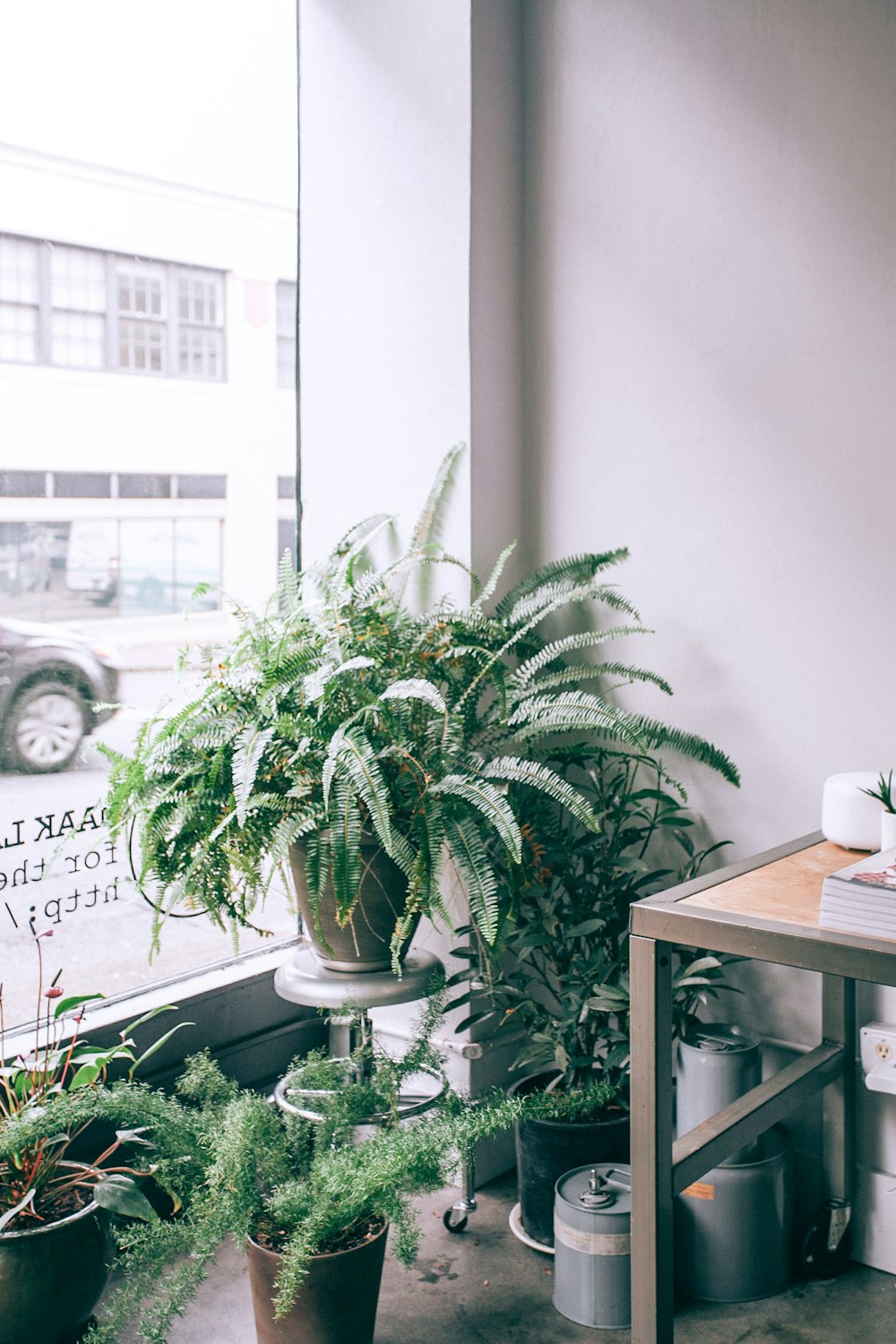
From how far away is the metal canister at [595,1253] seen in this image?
1974 mm

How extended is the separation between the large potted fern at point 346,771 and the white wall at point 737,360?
28 centimetres

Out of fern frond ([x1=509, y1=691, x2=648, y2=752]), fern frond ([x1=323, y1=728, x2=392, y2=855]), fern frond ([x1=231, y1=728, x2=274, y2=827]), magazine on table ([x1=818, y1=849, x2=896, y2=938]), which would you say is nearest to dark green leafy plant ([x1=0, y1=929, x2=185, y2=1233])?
fern frond ([x1=231, y1=728, x2=274, y2=827])

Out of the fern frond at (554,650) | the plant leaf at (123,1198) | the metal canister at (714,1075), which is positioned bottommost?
the plant leaf at (123,1198)

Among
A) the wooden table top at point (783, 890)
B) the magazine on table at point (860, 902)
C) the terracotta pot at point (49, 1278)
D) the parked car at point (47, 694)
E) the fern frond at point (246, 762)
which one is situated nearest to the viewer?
the magazine on table at point (860, 902)

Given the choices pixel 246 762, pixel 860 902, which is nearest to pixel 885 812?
pixel 860 902

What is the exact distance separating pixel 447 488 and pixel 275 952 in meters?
1.11

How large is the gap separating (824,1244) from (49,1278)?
1290 millimetres

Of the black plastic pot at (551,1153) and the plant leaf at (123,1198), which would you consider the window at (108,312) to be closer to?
the plant leaf at (123,1198)

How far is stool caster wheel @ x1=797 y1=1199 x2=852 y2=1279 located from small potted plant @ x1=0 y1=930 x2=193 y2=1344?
1129mm

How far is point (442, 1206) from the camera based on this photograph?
7.78ft

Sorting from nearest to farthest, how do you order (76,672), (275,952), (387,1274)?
(387,1274)
(76,672)
(275,952)

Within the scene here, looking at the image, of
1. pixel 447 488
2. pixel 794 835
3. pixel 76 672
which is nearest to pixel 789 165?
pixel 447 488

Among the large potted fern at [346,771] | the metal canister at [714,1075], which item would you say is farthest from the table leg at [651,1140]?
the metal canister at [714,1075]

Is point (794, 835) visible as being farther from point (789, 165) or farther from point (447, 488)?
point (789, 165)
